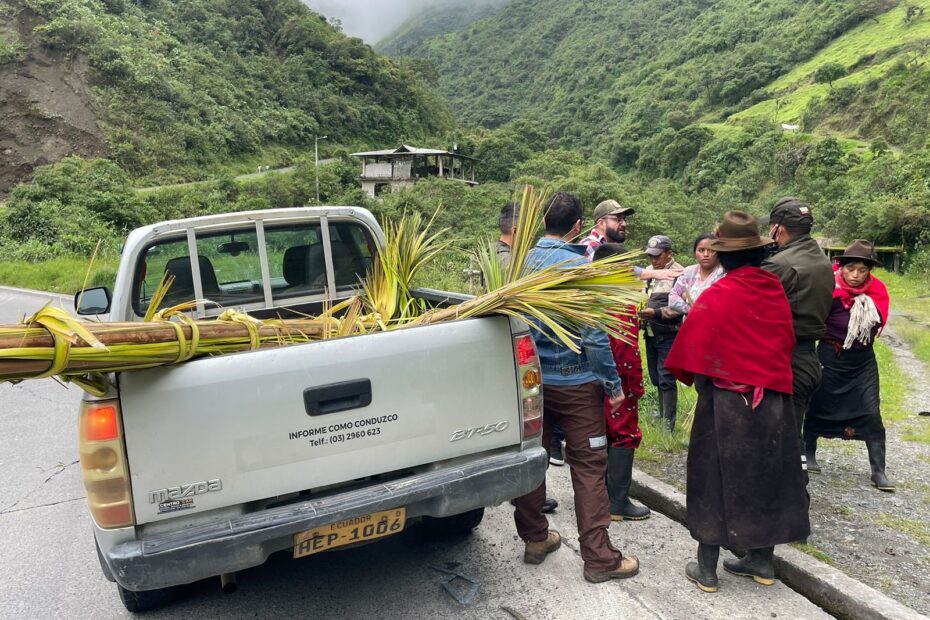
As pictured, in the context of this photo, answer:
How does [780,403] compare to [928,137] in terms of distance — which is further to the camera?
[928,137]

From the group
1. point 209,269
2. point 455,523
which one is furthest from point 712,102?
point 455,523

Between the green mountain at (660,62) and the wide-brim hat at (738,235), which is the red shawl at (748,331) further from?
the green mountain at (660,62)

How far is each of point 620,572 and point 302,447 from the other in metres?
1.77

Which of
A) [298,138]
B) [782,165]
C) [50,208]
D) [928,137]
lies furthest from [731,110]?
[50,208]

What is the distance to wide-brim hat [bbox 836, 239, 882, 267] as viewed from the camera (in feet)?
14.1

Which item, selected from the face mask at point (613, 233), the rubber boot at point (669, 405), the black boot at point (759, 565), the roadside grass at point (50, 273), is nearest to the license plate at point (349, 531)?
the black boot at point (759, 565)

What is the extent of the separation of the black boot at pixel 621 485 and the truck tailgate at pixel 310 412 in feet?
3.73

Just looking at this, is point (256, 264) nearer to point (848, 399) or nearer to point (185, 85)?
point (848, 399)

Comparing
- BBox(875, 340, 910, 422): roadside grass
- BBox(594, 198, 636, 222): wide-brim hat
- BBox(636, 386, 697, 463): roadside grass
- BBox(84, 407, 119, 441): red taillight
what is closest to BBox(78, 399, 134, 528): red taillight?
BBox(84, 407, 119, 441): red taillight

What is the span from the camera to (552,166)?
4747cm

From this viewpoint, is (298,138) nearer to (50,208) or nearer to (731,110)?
(50,208)

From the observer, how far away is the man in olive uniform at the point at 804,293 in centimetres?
353

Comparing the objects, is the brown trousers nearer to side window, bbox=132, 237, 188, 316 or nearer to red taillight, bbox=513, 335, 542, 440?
red taillight, bbox=513, 335, 542, 440

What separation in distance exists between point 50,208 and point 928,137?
48.7 meters
